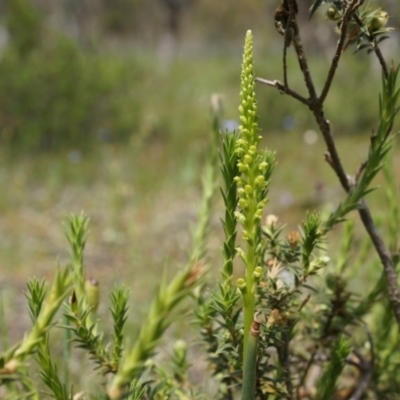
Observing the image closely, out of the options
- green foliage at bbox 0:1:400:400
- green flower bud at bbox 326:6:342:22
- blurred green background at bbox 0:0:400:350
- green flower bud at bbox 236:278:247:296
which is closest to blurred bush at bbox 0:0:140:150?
blurred green background at bbox 0:0:400:350

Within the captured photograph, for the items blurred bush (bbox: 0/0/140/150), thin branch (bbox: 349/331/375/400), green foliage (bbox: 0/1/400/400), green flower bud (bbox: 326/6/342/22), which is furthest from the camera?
blurred bush (bbox: 0/0/140/150)

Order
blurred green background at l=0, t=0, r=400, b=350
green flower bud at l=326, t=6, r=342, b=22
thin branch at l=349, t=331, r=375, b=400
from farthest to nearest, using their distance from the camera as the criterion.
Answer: blurred green background at l=0, t=0, r=400, b=350 < thin branch at l=349, t=331, r=375, b=400 < green flower bud at l=326, t=6, r=342, b=22

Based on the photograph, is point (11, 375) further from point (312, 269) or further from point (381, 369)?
point (381, 369)

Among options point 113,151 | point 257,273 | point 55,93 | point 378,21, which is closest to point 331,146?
point 378,21

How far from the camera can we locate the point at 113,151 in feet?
18.8

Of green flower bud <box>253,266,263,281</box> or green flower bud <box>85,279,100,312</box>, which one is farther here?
green flower bud <box>85,279,100,312</box>

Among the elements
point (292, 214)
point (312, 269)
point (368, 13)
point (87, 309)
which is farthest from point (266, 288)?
point (292, 214)

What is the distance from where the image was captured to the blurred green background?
10.3ft

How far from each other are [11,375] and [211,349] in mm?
310

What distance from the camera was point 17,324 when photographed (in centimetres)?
218

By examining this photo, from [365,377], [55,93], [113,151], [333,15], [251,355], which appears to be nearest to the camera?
[251,355]

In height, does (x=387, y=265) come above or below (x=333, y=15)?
below

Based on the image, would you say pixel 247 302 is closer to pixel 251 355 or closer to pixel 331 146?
pixel 251 355

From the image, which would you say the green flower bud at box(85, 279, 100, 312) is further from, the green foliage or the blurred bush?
the blurred bush
